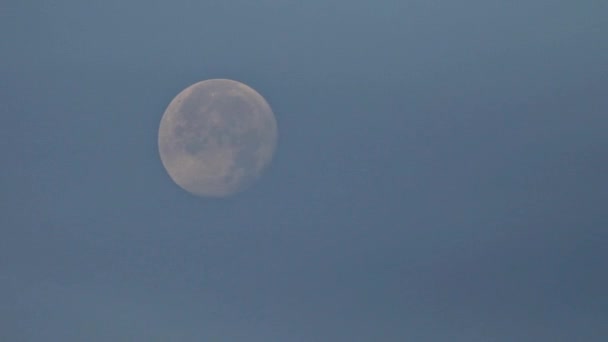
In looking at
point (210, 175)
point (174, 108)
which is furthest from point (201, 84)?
point (210, 175)

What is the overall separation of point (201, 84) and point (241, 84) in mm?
391

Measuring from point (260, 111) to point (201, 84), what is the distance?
632mm

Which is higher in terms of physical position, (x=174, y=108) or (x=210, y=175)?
(x=174, y=108)

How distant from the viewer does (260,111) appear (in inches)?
218

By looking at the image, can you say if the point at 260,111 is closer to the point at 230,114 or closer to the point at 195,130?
the point at 230,114

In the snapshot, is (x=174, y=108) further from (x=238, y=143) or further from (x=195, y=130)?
(x=238, y=143)

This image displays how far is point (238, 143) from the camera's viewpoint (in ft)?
17.9

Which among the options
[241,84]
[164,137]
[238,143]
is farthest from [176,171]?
[241,84]

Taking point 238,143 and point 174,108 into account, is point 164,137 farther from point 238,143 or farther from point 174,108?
point 238,143

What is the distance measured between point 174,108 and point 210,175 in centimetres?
75

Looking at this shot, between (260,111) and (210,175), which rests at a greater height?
(260,111)

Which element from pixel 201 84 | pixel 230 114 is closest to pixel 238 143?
pixel 230 114

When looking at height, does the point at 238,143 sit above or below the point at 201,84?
below

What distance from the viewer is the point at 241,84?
5.49 m
